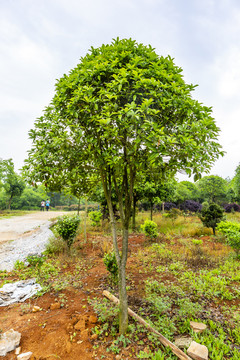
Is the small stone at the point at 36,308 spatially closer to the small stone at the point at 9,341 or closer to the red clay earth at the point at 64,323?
the red clay earth at the point at 64,323

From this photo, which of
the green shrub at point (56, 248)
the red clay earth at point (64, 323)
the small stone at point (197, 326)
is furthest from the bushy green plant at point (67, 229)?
the small stone at point (197, 326)

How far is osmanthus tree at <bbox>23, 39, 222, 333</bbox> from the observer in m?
2.16

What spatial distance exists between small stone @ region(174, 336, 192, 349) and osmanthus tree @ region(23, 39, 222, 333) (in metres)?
0.79

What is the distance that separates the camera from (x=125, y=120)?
2104 millimetres

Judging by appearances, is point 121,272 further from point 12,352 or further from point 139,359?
point 12,352

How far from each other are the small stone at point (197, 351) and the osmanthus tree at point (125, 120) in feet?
3.20

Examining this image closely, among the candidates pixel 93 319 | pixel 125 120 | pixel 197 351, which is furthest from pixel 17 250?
pixel 125 120

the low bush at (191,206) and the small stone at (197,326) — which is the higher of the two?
the low bush at (191,206)

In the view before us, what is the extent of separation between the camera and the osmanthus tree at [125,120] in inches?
85.0

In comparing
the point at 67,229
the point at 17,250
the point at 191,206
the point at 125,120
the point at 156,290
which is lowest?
the point at 17,250

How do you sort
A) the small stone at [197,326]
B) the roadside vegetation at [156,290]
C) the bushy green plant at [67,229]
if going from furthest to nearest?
the bushy green plant at [67,229] < the small stone at [197,326] < the roadside vegetation at [156,290]

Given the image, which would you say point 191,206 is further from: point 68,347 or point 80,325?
point 68,347

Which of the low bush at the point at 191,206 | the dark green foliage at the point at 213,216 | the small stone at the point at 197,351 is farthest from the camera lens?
the low bush at the point at 191,206

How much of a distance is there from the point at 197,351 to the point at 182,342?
279mm
